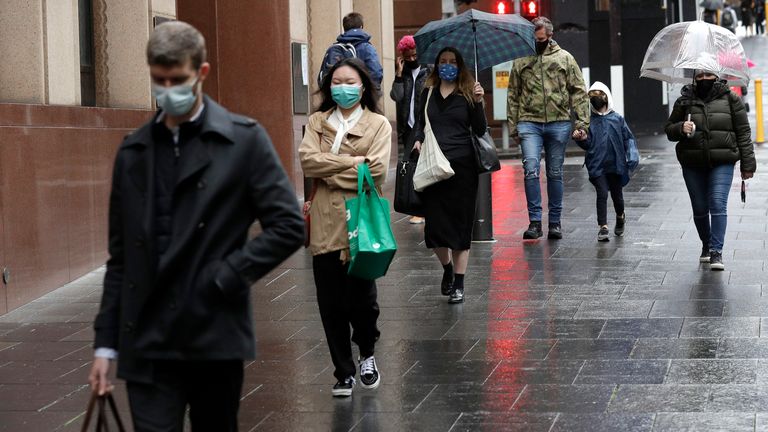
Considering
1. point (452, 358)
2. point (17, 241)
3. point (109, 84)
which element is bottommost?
point (452, 358)

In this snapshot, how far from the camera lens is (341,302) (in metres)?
7.06

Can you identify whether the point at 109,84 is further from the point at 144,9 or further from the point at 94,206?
the point at 94,206

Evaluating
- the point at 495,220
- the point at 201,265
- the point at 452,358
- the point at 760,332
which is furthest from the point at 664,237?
the point at 201,265

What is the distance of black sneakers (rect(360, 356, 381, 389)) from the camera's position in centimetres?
711

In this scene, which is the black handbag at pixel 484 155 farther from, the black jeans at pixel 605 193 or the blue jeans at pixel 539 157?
the black jeans at pixel 605 193

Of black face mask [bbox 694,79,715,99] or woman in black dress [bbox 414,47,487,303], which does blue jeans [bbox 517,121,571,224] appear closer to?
black face mask [bbox 694,79,715,99]

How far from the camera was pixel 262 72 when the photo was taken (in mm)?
16109

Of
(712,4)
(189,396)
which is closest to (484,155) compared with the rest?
(189,396)

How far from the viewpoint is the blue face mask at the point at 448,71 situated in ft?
31.1

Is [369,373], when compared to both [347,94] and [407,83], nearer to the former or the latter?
[347,94]

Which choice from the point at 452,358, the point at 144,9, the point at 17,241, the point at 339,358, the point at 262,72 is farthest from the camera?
the point at 262,72

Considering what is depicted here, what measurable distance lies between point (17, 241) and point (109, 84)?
2836 millimetres

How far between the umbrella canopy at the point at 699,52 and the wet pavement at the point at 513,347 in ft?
5.15

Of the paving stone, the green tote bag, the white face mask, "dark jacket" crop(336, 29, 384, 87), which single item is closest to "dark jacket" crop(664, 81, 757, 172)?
"dark jacket" crop(336, 29, 384, 87)
